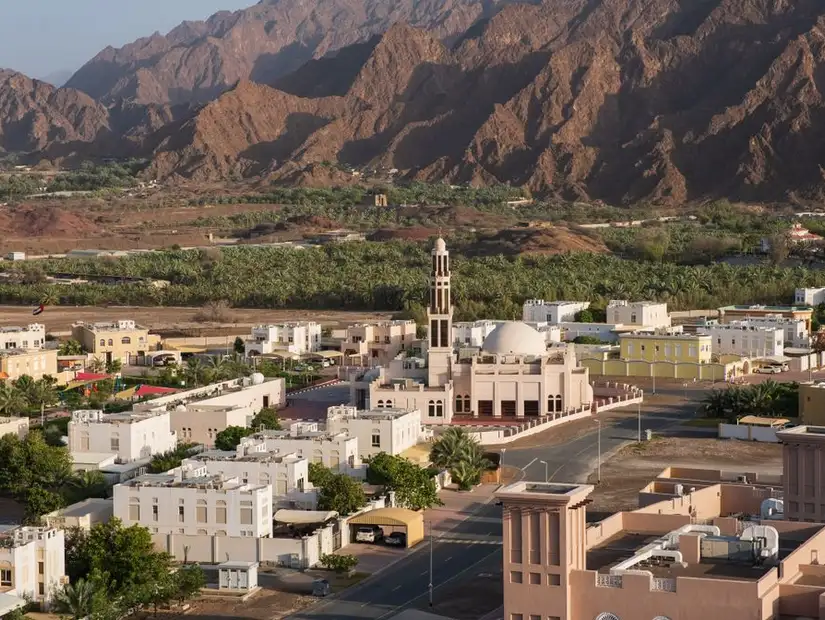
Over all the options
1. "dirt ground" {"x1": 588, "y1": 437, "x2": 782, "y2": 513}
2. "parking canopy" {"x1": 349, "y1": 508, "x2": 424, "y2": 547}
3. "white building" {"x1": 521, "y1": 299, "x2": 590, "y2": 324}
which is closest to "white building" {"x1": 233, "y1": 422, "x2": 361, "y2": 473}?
"parking canopy" {"x1": 349, "y1": 508, "x2": 424, "y2": 547}

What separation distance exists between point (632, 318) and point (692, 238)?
57.2m

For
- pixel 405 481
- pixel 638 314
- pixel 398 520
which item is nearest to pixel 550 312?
pixel 638 314

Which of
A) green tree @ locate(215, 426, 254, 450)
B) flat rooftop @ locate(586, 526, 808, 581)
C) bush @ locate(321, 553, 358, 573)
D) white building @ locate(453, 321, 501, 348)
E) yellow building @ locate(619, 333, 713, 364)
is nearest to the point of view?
flat rooftop @ locate(586, 526, 808, 581)

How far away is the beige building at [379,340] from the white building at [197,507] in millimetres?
34451

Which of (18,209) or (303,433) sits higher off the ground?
(18,209)

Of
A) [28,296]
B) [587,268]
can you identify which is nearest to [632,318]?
[587,268]

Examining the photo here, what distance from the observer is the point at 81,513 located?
40719mm

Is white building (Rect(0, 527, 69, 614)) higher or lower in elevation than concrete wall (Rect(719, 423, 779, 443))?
lower

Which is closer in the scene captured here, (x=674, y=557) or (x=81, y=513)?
(x=674, y=557)

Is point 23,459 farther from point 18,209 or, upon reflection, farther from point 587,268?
point 18,209

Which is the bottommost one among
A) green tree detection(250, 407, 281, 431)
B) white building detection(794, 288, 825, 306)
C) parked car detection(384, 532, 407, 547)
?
parked car detection(384, 532, 407, 547)

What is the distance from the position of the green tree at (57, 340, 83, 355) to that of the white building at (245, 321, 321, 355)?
6985 mm

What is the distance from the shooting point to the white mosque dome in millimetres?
61281

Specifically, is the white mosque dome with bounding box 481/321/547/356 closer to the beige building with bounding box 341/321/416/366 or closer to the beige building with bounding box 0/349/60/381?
the beige building with bounding box 341/321/416/366
